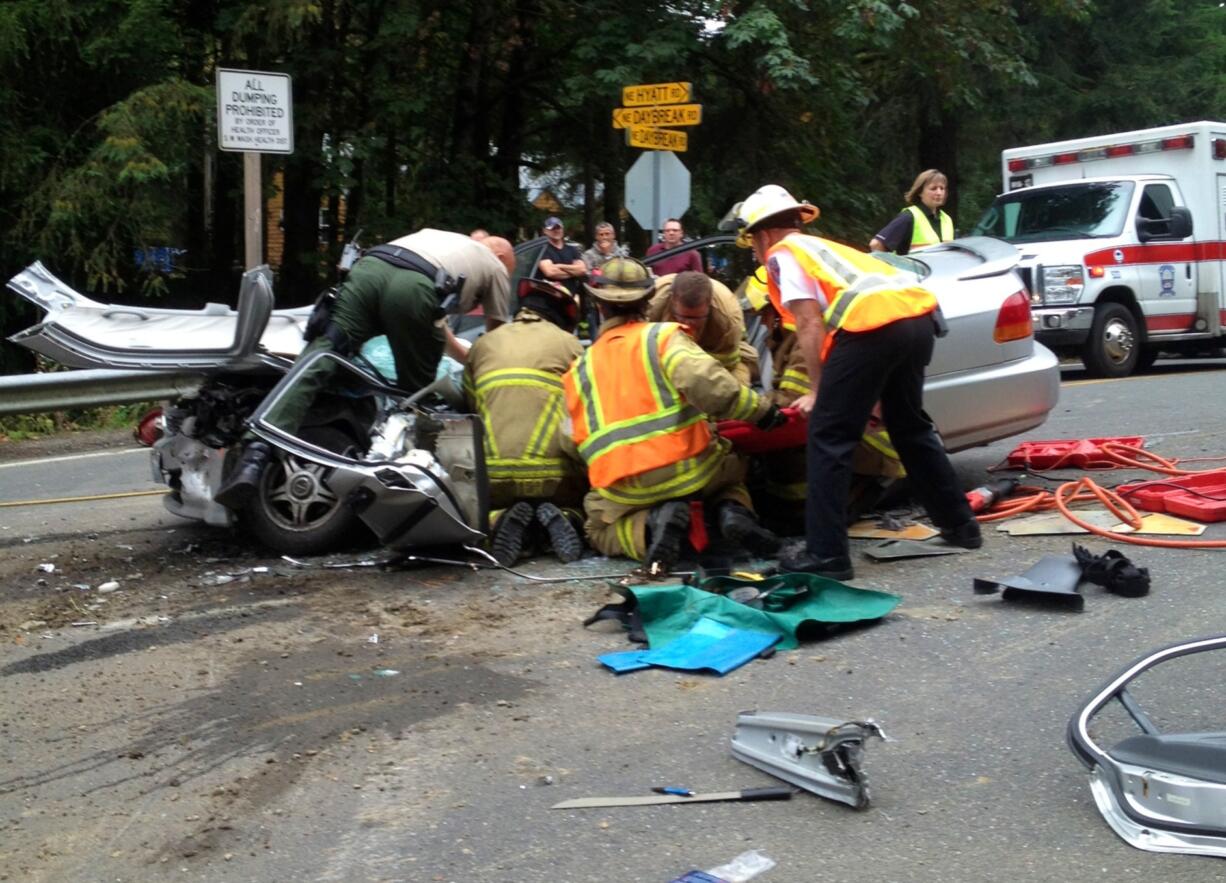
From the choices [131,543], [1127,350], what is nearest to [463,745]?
[131,543]

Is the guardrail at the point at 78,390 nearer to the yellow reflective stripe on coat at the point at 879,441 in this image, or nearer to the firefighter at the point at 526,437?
the firefighter at the point at 526,437

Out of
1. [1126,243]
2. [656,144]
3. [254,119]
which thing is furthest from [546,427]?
[1126,243]

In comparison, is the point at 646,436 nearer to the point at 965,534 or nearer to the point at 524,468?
the point at 524,468

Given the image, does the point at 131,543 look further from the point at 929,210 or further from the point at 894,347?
the point at 929,210

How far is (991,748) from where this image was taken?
433 cm

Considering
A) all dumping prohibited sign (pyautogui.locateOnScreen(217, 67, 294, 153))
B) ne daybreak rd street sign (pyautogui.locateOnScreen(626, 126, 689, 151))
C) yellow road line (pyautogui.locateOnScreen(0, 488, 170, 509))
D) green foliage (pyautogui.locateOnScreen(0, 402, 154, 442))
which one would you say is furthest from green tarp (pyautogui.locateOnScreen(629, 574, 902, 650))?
green foliage (pyautogui.locateOnScreen(0, 402, 154, 442))

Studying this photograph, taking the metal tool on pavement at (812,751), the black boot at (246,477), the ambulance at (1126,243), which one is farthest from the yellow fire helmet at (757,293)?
the ambulance at (1126,243)

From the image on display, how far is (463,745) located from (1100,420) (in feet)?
24.1

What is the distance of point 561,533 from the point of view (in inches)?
268

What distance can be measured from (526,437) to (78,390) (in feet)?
7.48

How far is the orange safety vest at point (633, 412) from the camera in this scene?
Result: 21.0ft

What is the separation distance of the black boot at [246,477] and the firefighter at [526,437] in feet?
3.29

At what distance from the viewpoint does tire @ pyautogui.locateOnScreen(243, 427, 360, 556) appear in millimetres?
6887

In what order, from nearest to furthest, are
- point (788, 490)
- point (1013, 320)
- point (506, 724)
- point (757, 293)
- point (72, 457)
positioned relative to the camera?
point (506, 724)
point (788, 490)
point (757, 293)
point (1013, 320)
point (72, 457)
